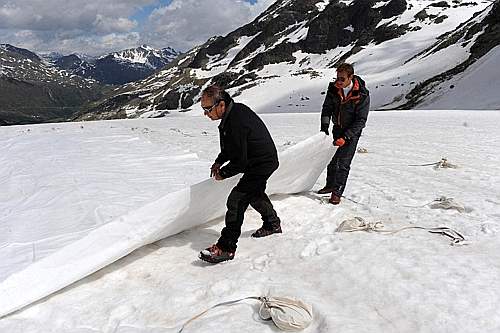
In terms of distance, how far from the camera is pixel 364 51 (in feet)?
255

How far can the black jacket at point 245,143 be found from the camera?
4938mm

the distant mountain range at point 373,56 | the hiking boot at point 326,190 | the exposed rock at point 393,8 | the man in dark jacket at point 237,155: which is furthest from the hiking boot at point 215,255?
the exposed rock at point 393,8

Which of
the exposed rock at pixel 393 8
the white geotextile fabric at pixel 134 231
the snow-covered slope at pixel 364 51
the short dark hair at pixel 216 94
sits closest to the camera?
the white geotextile fabric at pixel 134 231

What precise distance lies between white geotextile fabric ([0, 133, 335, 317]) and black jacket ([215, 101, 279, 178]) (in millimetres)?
789

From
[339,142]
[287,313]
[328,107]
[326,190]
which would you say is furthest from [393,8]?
[287,313]

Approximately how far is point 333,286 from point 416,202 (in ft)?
10.6

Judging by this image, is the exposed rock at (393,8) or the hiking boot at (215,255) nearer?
the hiking boot at (215,255)

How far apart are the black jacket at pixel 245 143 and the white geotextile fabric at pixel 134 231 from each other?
79 cm

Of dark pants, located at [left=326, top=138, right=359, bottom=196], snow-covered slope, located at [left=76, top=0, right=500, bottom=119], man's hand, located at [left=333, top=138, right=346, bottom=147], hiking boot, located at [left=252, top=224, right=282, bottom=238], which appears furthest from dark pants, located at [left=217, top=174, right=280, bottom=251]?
snow-covered slope, located at [left=76, top=0, right=500, bottom=119]

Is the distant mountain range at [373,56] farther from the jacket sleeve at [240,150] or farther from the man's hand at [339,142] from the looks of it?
the jacket sleeve at [240,150]

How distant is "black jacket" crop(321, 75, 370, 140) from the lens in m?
6.57

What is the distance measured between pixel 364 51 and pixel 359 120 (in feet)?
250

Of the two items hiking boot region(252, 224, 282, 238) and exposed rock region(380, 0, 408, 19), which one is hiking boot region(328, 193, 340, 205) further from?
exposed rock region(380, 0, 408, 19)

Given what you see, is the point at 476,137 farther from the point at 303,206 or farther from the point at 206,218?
the point at 206,218
